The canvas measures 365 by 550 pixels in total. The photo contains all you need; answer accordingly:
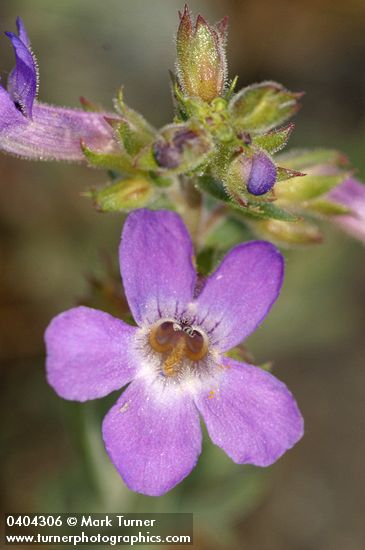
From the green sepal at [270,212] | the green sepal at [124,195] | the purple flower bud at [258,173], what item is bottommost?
the purple flower bud at [258,173]

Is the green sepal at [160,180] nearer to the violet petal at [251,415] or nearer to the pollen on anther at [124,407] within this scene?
the violet petal at [251,415]

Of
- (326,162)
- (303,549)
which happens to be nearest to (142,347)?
(326,162)

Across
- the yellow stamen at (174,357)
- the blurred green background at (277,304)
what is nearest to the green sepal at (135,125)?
the yellow stamen at (174,357)

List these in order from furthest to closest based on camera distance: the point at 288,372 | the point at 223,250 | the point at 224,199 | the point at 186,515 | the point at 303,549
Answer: the point at 288,372
the point at 303,549
the point at 186,515
the point at 223,250
the point at 224,199

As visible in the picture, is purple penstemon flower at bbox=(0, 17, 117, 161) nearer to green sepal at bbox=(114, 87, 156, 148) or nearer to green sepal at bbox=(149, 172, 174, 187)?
green sepal at bbox=(114, 87, 156, 148)

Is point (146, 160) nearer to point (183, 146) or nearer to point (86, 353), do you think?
point (183, 146)

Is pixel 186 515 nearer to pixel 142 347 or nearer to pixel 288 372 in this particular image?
pixel 288 372

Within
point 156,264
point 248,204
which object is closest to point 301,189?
point 248,204
